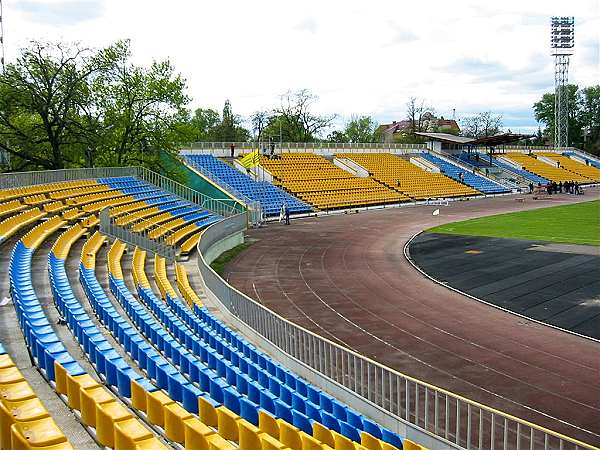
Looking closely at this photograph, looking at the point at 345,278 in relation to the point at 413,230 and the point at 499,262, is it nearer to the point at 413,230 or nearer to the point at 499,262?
the point at 499,262

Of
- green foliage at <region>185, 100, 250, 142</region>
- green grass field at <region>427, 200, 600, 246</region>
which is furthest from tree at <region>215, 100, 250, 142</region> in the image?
green grass field at <region>427, 200, 600, 246</region>

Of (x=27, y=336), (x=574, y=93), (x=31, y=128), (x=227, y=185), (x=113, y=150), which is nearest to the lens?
(x=27, y=336)

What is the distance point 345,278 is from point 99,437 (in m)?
16.0

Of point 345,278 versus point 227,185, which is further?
point 227,185

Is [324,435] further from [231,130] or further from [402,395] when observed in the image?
[231,130]

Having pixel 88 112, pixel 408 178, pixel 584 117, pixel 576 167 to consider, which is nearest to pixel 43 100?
pixel 88 112

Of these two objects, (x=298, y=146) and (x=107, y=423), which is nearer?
(x=107, y=423)

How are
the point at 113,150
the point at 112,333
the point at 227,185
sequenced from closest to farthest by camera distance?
1. the point at 112,333
2. the point at 113,150
3. the point at 227,185

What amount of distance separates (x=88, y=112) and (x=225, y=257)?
56.3ft

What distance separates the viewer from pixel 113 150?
37.6 m

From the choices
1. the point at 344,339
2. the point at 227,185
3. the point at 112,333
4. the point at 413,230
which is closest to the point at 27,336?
the point at 112,333

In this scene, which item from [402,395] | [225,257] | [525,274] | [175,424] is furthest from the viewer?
[225,257]

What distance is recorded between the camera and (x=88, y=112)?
36031 mm

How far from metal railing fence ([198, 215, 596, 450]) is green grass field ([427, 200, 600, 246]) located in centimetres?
2111
